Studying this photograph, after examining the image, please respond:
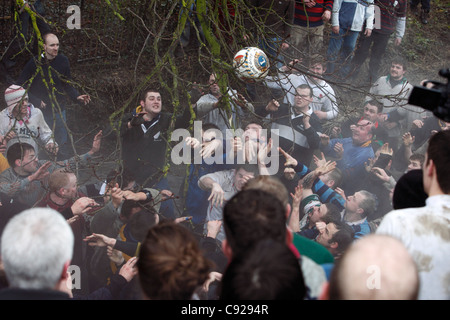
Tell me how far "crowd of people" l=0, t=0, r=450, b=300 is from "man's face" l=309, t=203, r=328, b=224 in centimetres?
1

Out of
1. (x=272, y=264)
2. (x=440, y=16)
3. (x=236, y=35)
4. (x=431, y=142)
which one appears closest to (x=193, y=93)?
(x=236, y=35)

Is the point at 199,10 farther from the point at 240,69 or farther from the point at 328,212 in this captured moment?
the point at 328,212

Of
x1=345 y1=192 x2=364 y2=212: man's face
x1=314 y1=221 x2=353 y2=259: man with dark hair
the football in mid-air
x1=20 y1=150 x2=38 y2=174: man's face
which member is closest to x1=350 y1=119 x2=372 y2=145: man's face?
x1=345 y1=192 x2=364 y2=212: man's face

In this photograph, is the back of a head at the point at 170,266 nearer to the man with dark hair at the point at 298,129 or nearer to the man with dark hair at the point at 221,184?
the man with dark hair at the point at 221,184

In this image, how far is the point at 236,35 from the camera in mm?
4426

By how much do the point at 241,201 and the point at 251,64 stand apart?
1.96 meters

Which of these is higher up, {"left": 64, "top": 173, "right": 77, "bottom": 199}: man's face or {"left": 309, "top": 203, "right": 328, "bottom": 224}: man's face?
{"left": 64, "top": 173, "right": 77, "bottom": 199}: man's face

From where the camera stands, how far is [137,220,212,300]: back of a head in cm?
169

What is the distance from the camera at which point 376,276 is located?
1624mm

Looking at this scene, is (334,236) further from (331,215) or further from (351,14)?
(351,14)

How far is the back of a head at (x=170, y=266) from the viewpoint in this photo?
1.69 m

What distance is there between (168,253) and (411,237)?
3.35ft

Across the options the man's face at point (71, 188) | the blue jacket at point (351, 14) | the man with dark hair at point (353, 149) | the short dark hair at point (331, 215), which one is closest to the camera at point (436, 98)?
the short dark hair at point (331, 215)

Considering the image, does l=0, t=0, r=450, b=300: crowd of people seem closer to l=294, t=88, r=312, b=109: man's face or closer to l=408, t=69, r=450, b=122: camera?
l=294, t=88, r=312, b=109: man's face
